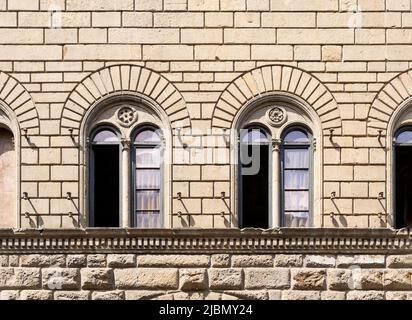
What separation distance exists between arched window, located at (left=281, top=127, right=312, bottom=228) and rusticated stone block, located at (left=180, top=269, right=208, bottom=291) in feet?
5.38

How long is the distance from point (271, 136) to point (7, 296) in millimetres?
5001

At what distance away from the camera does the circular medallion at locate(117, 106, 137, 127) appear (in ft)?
77.2

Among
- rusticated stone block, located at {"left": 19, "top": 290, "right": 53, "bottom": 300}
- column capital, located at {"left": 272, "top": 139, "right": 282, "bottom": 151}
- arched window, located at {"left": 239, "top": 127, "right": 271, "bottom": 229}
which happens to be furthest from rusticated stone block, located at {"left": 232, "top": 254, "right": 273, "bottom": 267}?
rusticated stone block, located at {"left": 19, "top": 290, "right": 53, "bottom": 300}

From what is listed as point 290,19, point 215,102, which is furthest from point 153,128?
point 290,19

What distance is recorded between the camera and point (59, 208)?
2320cm

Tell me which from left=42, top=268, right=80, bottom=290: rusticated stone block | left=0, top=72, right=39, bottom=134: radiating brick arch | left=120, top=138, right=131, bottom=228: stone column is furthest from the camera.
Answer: left=0, top=72, right=39, bottom=134: radiating brick arch

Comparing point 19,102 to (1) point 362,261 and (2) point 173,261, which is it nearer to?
(2) point 173,261

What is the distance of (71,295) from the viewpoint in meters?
22.9

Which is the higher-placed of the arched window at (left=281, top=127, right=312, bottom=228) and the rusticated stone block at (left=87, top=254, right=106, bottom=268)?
the arched window at (left=281, top=127, right=312, bottom=228)

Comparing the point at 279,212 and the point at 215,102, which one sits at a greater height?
the point at 215,102

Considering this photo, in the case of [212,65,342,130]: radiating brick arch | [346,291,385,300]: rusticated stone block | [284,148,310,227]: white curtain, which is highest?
[212,65,342,130]: radiating brick arch

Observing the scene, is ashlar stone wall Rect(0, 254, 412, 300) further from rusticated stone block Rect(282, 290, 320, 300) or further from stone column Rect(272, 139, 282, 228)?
stone column Rect(272, 139, 282, 228)

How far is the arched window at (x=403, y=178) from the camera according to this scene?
23531mm
